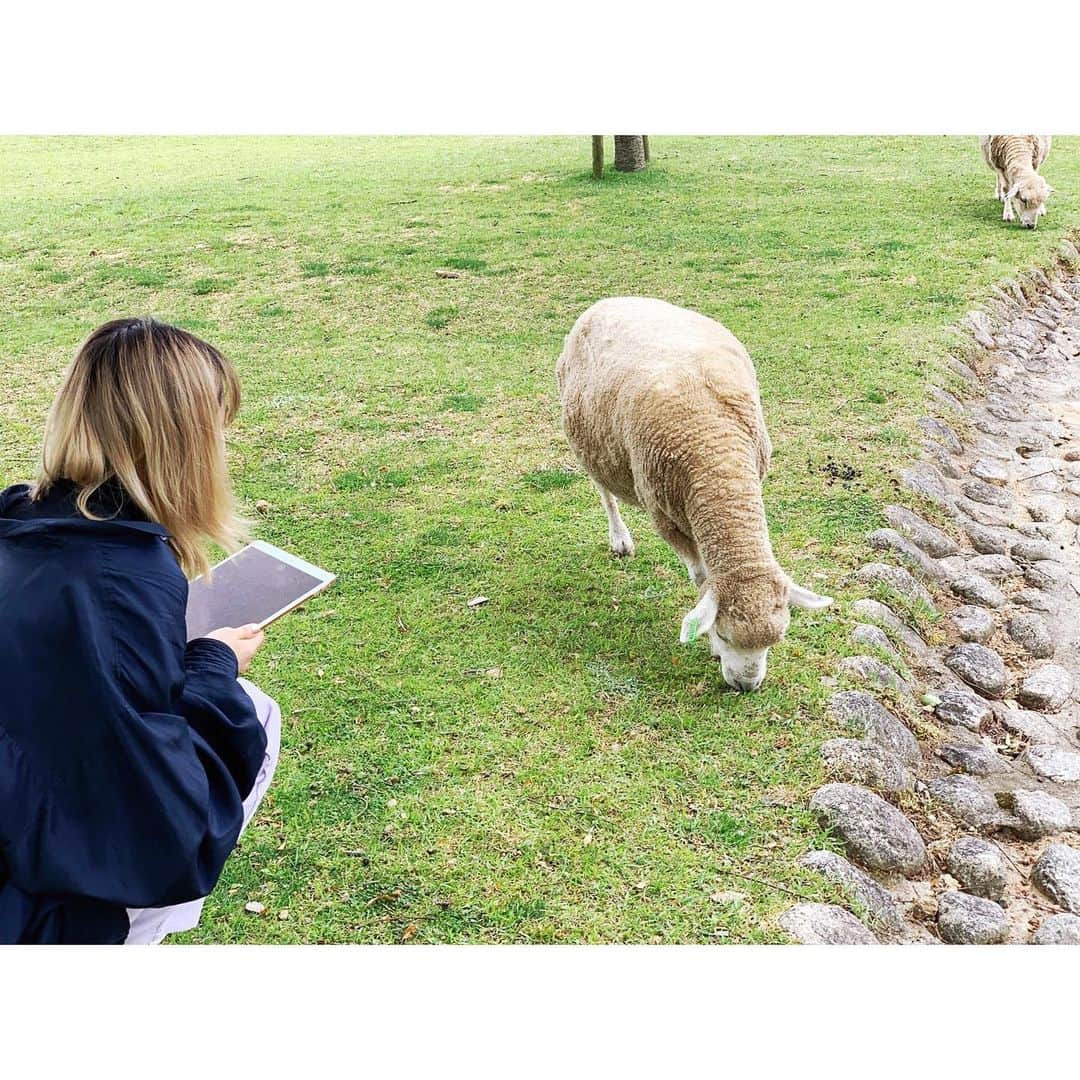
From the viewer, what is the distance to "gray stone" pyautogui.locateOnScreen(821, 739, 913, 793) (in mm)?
4176

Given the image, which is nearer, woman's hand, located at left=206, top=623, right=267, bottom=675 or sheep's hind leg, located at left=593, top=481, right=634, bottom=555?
woman's hand, located at left=206, top=623, right=267, bottom=675

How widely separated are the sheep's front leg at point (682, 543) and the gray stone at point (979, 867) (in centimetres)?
173

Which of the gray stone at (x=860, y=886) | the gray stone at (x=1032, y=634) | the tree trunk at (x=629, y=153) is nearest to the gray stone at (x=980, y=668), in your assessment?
the gray stone at (x=1032, y=634)

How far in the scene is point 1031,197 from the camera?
12.0 meters

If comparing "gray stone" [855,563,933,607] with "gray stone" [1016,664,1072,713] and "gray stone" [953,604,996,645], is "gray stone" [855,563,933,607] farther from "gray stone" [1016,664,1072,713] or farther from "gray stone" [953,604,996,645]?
"gray stone" [1016,664,1072,713]

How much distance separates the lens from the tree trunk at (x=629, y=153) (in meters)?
15.0

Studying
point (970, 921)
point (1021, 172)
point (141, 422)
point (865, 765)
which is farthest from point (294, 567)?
point (1021, 172)

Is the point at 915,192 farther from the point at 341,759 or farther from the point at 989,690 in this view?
the point at 341,759

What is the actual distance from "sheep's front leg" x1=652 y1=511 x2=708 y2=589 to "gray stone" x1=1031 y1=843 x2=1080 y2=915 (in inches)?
77.5

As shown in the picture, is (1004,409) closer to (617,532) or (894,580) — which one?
(894,580)

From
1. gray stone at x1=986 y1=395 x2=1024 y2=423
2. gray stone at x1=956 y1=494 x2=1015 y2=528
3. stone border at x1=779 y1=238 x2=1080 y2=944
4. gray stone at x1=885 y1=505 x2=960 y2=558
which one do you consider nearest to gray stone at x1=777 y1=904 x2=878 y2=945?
stone border at x1=779 y1=238 x2=1080 y2=944

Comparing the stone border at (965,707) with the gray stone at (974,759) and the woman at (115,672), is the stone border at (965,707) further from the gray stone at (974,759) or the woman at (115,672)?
the woman at (115,672)

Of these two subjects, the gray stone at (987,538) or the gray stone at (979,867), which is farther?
the gray stone at (987,538)
